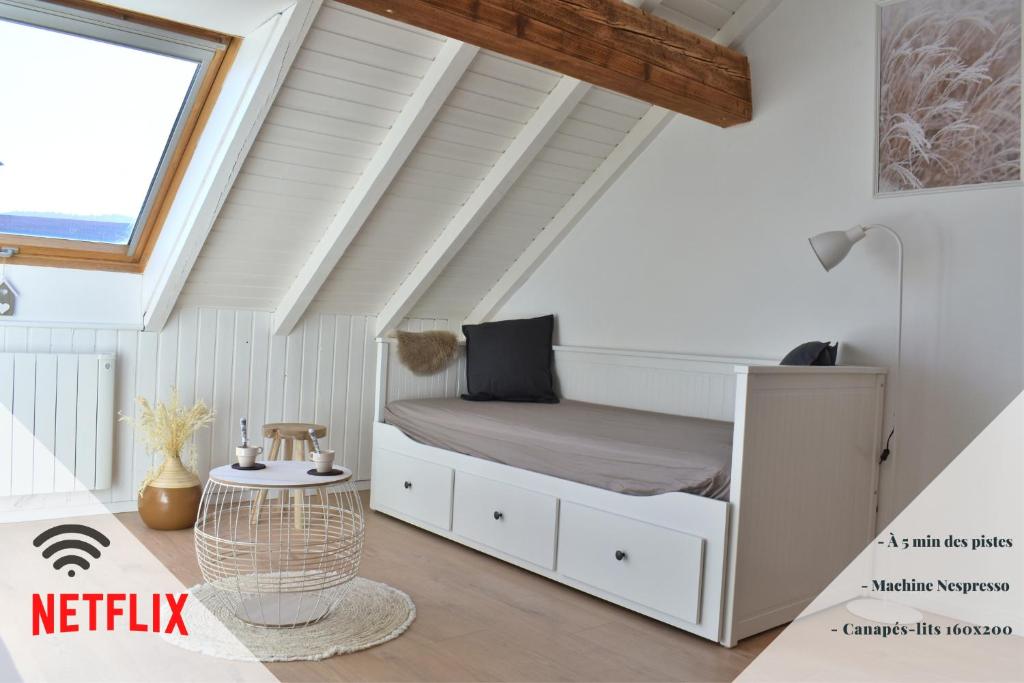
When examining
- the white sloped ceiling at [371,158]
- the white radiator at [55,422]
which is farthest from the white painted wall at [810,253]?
the white radiator at [55,422]

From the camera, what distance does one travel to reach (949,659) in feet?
8.14

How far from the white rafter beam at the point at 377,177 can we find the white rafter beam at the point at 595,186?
100 centimetres

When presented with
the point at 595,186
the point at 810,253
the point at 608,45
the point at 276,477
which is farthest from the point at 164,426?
the point at 810,253

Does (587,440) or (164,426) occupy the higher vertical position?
(587,440)

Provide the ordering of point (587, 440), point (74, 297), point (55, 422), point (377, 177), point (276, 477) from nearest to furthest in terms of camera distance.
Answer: point (276, 477) → point (587, 440) → point (377, 177) → point (55, 422) → point (74, 297)

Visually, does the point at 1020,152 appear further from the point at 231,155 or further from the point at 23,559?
the point at 23,559

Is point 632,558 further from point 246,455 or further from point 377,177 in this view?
point 377,177

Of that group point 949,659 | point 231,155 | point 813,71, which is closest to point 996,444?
point 949,659

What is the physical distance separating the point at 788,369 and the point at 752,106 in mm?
1411

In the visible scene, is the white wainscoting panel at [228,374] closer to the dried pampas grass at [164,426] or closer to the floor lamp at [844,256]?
the dried pampas grass at [164,426]

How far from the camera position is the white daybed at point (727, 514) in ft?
8.25

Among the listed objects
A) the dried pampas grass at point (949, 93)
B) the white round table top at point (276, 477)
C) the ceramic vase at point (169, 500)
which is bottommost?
the ceramic vase at point (169, 500)

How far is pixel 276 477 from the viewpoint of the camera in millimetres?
2562

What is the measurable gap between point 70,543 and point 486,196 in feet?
7.08
